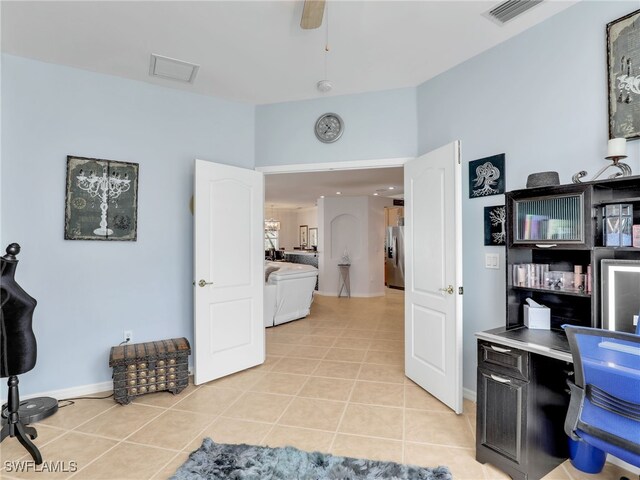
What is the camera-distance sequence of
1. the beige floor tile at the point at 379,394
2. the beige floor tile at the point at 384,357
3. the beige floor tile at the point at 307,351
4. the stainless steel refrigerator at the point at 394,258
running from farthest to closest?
the stainless steel refrigerator at the point at 394,258 → the beige floor tile at the point at 307,351 → the beige floor tile at the point at 384,357 → the beige floor tile at the point at 379,394

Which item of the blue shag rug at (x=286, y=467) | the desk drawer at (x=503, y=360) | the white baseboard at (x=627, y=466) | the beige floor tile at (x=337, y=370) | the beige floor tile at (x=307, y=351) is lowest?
the beige floor tile at (x=307, y=351)

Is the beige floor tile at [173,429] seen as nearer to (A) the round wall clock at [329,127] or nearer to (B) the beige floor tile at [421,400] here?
(B) the beige floor tile at [421,400]

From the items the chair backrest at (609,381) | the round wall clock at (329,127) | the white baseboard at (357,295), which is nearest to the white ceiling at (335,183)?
the round wall clock at (329,127)

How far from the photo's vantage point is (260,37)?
2553 mm

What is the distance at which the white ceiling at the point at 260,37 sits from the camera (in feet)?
7.36

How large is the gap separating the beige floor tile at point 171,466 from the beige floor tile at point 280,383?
1.01 meters

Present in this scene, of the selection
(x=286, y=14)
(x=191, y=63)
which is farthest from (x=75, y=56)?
(x=286, y=14)

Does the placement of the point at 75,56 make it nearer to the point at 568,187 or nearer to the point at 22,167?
the point at 22,167

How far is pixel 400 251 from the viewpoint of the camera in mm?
9719

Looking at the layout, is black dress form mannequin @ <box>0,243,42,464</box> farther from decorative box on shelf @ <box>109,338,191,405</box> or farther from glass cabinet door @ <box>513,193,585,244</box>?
glass cabinet door @ <box>513,193,585,244</box>

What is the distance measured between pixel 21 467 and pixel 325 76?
360cm

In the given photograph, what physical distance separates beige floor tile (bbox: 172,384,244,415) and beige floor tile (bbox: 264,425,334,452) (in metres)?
0.59

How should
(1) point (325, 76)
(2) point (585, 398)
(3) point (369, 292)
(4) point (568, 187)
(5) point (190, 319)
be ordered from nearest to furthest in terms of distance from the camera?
(2) point (585, 398), (4) point (568, 187), (1) point (325, 76), (5) point (190, 319), (3) point (369, 292)

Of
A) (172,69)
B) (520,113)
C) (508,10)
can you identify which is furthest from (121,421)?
(508,10)
